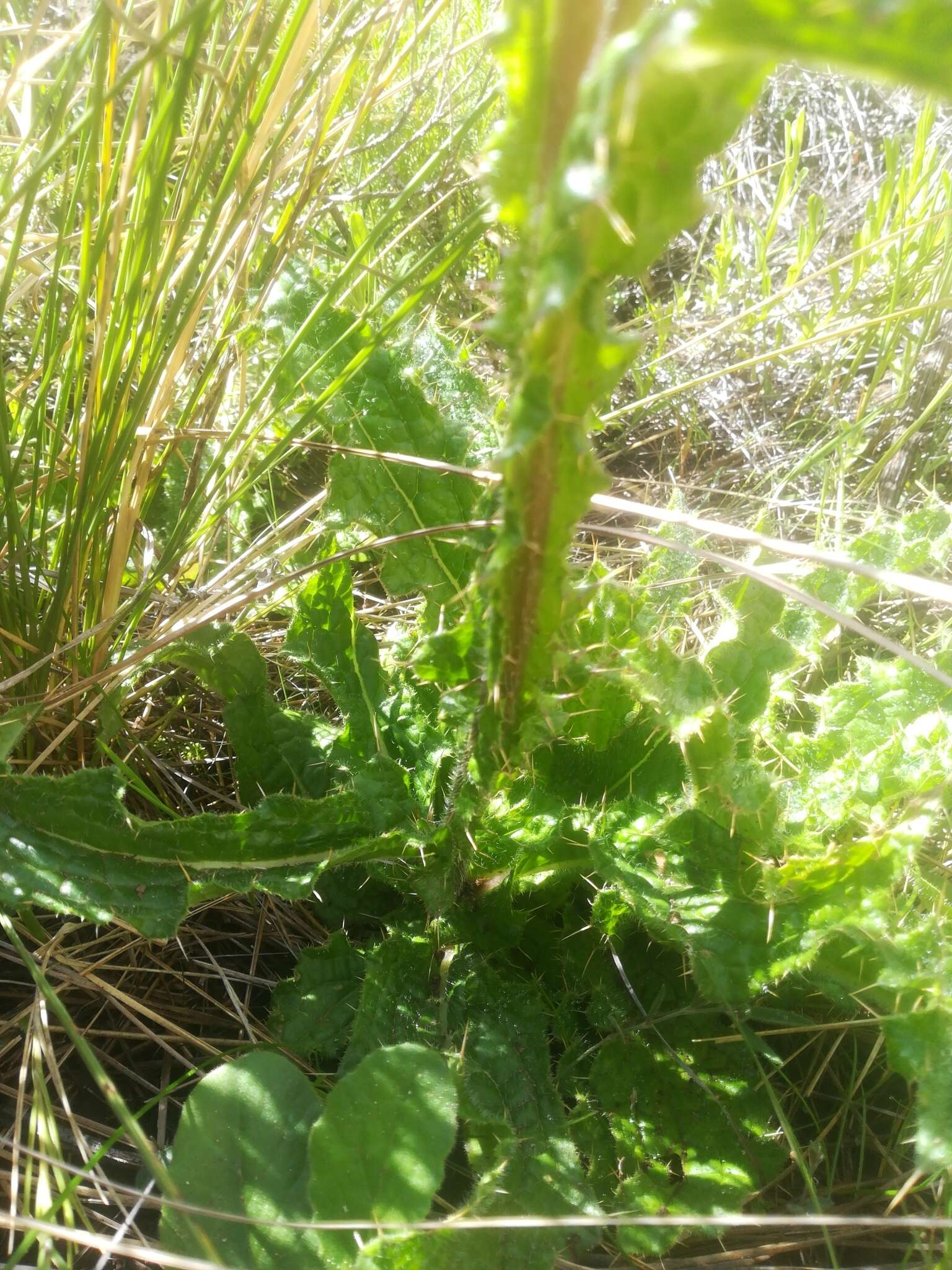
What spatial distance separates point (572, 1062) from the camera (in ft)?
3.84

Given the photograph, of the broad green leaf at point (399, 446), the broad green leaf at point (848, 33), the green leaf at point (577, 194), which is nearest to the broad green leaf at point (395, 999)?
the broad green leaf at point (399, 446)

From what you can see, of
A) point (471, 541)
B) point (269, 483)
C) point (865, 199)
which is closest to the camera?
point (471, 541)

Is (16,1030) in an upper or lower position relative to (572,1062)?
upper

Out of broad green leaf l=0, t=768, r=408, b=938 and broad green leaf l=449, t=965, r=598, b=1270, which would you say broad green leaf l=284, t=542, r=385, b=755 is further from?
broad green leaf l=449, t=965, r=598, b=1270

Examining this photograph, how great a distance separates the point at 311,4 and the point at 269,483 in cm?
82

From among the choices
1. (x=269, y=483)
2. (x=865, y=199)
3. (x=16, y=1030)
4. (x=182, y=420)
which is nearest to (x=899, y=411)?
→ (x=865, y=199)

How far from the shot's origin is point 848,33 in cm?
36

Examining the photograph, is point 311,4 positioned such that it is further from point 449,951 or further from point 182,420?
point 449,951

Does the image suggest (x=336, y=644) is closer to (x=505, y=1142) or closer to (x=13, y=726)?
(x=13, y=726)

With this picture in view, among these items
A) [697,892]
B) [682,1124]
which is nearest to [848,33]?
[697,892]

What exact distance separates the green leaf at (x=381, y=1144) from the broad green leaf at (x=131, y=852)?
23 centimetres

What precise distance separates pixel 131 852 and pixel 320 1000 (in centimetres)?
31

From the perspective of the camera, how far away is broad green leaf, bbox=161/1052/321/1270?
0.93 metres

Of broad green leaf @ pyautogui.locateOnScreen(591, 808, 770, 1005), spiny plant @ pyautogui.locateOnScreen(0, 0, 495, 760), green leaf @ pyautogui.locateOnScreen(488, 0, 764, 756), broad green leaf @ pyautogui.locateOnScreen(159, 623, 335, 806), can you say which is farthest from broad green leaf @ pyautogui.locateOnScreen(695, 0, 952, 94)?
broad green leaf @ pyautogui.locateOnScreen(159, 623, 335, 806)
